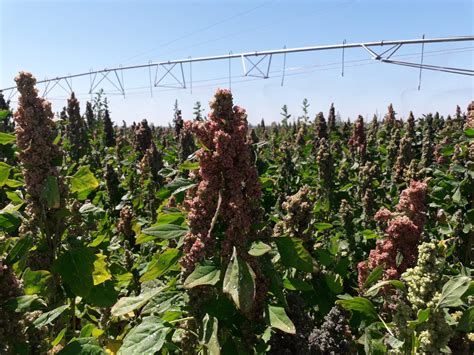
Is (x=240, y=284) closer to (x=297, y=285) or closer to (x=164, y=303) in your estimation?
(x=164, y=303)

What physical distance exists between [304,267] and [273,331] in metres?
0.41

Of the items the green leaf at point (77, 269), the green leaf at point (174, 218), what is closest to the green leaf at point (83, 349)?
the green leaf at point (77, 269)

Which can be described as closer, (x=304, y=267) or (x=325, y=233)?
(x=304, y=267)

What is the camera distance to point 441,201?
6.00 meters

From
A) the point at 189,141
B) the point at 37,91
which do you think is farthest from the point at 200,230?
the point at 189,141

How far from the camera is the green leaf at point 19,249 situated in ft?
8.28

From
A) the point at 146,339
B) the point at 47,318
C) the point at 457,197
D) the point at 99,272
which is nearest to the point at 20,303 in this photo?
the point at 47,318

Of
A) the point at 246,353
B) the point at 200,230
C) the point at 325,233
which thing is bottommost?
the point at 325,233

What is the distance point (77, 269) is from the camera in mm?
2717

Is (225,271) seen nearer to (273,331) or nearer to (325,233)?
(273,331)

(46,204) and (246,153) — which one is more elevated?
(246,153)

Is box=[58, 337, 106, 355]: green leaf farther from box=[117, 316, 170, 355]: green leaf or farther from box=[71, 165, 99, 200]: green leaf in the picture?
box=[71, 165, 99, 200]: green leaf

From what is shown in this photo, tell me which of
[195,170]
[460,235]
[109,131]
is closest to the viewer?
[195,170]

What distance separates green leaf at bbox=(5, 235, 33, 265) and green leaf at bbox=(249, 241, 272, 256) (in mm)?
1424
